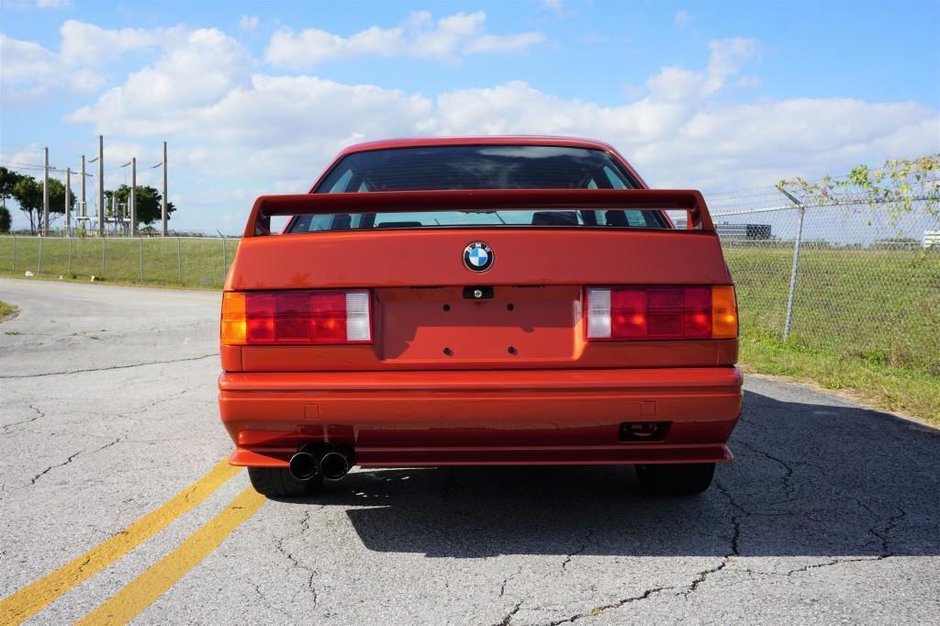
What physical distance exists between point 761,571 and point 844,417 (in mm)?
3231

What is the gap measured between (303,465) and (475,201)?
1103 mm

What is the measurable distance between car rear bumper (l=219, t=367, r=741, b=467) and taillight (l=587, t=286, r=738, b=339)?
0.43 ft

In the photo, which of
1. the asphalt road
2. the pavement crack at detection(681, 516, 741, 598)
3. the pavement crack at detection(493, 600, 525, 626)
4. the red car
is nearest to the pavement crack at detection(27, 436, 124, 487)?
the asphalt road

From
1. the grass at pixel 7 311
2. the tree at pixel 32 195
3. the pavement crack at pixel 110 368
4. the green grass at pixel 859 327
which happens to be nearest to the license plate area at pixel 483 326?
the green grass at pixel 859 327

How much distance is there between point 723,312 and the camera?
2.98m

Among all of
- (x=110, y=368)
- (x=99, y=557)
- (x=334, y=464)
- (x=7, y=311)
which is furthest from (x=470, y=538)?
(x=7, y=311)

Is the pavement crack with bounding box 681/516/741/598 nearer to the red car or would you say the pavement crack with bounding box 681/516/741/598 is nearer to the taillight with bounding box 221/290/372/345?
the red car

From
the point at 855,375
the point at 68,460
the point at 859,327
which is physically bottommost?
the point at 68,460

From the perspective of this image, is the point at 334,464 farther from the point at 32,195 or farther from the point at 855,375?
the point at 32,195

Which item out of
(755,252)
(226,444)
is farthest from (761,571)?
(755,252)

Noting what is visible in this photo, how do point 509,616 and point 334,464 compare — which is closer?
point 509,616

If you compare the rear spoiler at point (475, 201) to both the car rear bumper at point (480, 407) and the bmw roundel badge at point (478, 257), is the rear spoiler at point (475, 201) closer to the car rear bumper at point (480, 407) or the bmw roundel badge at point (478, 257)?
the bmw roundel badge at point (478, 257)

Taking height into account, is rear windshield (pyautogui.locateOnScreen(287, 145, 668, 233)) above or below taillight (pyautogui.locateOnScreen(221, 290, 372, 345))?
above

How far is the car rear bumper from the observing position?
2.88m
